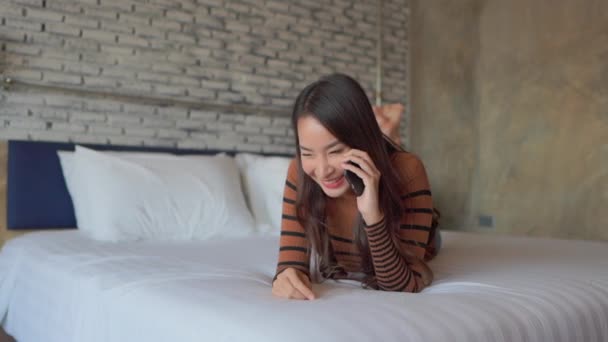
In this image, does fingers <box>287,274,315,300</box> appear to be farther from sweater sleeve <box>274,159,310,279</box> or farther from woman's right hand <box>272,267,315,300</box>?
sweater sleeve <box>274,159,310,279</box>

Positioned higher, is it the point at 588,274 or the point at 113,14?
the point at 113,14

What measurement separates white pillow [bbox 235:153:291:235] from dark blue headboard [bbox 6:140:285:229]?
935 mm

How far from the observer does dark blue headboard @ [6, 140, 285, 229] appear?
2521 millimetres

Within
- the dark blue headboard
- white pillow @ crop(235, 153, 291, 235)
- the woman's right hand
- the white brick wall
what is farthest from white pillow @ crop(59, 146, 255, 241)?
the woman's right hand

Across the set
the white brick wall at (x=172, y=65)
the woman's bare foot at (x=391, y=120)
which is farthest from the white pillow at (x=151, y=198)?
the woman's bare foot at (x=391, y=120)

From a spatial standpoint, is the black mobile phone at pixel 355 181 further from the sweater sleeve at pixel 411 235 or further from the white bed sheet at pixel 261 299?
the white bed sheet at pixel 261 299

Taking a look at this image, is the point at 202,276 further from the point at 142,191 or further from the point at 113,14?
the point at 113,14

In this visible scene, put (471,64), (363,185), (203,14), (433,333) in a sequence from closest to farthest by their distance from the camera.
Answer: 1. (433,333)
2. (363,185)
3. (203,14)
4. (471,64)

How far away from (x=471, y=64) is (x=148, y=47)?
7.89 ft

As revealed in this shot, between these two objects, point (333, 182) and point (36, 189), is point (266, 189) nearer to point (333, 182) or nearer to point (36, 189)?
point (36, 189)

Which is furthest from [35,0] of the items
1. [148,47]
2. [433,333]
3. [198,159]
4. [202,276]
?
[433,333]

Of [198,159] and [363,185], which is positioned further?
[198,159]

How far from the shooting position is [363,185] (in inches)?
48.8

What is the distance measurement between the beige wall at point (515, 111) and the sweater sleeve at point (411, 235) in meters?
2.32
